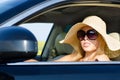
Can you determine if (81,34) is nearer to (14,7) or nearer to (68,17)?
(68,17)

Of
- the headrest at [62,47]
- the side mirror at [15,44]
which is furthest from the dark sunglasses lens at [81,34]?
the side mirror at [15,44]

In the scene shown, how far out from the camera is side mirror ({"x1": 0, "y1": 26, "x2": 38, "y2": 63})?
10.1ft

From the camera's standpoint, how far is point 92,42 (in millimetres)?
3910

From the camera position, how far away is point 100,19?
13.2 feet

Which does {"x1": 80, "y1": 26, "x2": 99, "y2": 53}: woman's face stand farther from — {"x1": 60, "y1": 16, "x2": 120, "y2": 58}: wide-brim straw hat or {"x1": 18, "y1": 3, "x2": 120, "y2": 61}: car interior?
{"x1": 18, "y1": 3, "x2": 120, "y2": 61}: car interior

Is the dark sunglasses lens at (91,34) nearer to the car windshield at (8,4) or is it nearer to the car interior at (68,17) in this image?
the car interior at (68,17)

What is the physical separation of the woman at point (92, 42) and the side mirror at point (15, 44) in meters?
0.80

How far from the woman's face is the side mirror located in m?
0.85

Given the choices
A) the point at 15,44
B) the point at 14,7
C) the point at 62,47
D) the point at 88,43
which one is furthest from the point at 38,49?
the point at 62,47

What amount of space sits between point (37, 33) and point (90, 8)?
442 millimetres

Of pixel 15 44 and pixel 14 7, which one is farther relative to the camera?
pixel 14 7

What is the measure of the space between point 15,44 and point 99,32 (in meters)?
0.96

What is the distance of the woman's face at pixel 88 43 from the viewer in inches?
153

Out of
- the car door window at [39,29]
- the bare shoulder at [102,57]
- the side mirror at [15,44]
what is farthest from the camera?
the bare shoulder at [102,57]
